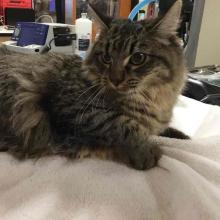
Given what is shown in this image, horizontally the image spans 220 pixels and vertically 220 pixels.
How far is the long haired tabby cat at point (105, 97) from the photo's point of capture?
0.92 meters

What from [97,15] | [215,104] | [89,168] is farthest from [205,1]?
[89,168]

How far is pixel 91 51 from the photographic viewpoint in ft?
3.38

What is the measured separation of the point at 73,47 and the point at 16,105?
1.10m

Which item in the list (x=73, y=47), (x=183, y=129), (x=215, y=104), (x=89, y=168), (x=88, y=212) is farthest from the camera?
(x=73, y=47)

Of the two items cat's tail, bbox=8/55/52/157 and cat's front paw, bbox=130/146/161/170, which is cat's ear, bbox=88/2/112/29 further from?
cat's front paw, bbox=130/146/161/170

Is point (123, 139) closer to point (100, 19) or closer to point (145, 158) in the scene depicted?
point (145, 158)

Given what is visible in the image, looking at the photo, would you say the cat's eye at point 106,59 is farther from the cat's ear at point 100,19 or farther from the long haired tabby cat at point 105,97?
the cat's ear at point 100,19

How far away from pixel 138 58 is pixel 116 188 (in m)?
0.39

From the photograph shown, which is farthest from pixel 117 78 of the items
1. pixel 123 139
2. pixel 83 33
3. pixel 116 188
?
pixel 83 33

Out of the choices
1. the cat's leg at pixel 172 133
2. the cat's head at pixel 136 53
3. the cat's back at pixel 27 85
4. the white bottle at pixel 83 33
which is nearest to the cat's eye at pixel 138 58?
the cat's head at pixel 136 53

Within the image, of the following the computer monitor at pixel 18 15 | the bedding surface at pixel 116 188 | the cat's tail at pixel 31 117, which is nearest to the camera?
the bedding surface at pixel 116 188

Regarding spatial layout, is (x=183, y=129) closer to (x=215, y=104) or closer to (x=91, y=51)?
(x=215, y=104)

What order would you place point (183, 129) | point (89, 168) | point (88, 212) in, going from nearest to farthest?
point (88, 212) → point (89, 168) → point (183, 129)

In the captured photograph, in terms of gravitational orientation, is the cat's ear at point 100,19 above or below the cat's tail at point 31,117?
above
